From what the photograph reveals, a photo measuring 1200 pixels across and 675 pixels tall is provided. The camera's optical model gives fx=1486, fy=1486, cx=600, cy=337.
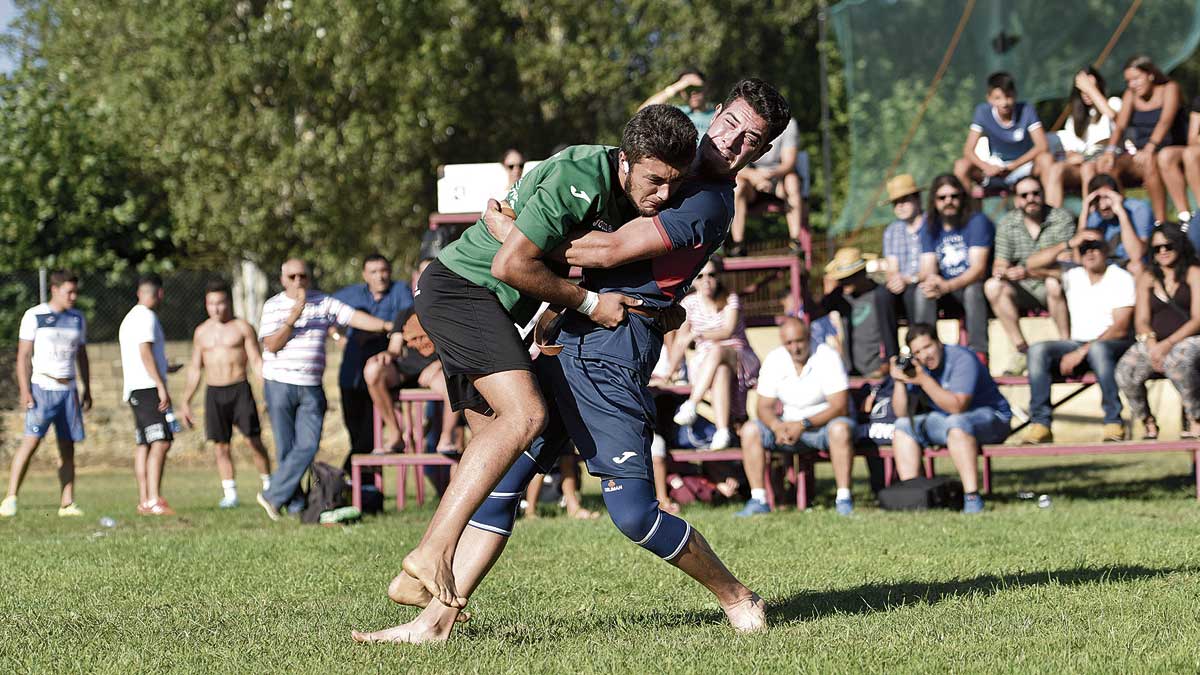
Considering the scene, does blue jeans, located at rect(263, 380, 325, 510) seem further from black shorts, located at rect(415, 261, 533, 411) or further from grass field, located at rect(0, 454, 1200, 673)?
black shorts, located at rect(415, 261, 533, 411)

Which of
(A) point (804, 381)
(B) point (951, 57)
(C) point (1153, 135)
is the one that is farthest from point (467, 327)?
(B) point (951, 57)

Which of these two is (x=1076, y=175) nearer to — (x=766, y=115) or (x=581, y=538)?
(x=581, y=538)

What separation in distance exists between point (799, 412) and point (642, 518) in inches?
254

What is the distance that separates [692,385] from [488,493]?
7.04 metres

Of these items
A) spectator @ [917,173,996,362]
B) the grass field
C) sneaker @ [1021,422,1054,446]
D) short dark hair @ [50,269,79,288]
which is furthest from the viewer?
short dark hair @ [50,269,79,288]

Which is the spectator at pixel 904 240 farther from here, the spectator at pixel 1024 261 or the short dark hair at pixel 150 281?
the short dark hair at pixel 150 281

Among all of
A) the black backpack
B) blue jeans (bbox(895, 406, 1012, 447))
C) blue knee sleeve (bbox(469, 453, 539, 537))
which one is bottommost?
the black backpack

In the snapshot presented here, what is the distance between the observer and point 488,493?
5145mm

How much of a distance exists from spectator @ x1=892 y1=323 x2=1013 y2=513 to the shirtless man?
5.50 meters

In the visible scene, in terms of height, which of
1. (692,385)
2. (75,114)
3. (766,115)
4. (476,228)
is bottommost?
(692,385)

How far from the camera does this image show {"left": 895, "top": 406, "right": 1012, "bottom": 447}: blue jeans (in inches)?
439

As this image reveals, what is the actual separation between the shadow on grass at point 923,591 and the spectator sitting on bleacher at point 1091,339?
469 centimetres

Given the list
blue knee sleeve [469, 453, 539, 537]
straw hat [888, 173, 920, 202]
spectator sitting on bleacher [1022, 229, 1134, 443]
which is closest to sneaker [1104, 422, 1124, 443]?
spectator sitting on bleacher [1022, 229, 1134, 443]

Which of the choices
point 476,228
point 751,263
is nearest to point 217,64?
point 751,263
